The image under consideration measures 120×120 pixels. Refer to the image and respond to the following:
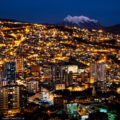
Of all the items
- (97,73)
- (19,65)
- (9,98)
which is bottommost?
(9,98)

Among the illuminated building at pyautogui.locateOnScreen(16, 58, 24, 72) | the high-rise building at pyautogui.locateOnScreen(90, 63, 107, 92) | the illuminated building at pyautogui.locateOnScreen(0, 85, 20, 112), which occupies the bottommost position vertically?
the illuminated building at pyautogui.locateOnScreen(0, 85, 20, 112)

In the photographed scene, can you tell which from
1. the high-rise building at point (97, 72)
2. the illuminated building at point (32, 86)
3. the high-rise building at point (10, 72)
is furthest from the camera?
the high-rise building at point (97, 72)

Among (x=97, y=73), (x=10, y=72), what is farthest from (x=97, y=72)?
(x=10, y=72)

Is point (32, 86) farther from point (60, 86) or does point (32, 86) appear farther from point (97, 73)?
point (97, 73)

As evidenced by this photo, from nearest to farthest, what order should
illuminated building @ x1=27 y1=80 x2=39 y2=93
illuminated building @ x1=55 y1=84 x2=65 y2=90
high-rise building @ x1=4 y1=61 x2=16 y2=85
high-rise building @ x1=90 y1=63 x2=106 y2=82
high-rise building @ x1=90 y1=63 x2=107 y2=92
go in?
illuminated building @ x1=27 y1=80 x2=39 y2=93 < high-rise building @ x1=4 y1=61 x2=16 y2=85 < illuminated building @ x1=55 y1=84 x2=65 y2=90 < high-rise building @ x1=90 y1=63 x2=107 y2=92 < high-rise building @ x1=90 y1=63 x2=106 y2=82

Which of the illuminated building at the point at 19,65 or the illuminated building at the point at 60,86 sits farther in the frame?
the illuminated building at the point at 19,65

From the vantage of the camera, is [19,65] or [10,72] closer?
[10,72]

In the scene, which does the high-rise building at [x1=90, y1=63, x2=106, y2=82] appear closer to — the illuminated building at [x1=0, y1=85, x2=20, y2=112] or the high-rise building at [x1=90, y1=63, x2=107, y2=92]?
the high-rise building at [x1=90, y1=63, x2=107, y2=92]

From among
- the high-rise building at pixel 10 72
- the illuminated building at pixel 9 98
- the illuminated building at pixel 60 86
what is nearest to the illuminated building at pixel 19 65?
the high-rise building at pixel 10 72

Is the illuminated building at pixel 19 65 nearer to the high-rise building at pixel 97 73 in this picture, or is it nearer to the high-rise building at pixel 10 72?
the high-rise building at pixel 10 72

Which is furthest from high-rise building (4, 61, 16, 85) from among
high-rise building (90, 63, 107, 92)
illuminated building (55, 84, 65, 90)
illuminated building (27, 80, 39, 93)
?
high-rise building (90, 63, 107, 92)

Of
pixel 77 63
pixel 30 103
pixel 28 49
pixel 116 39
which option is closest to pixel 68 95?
pixel 30 103
